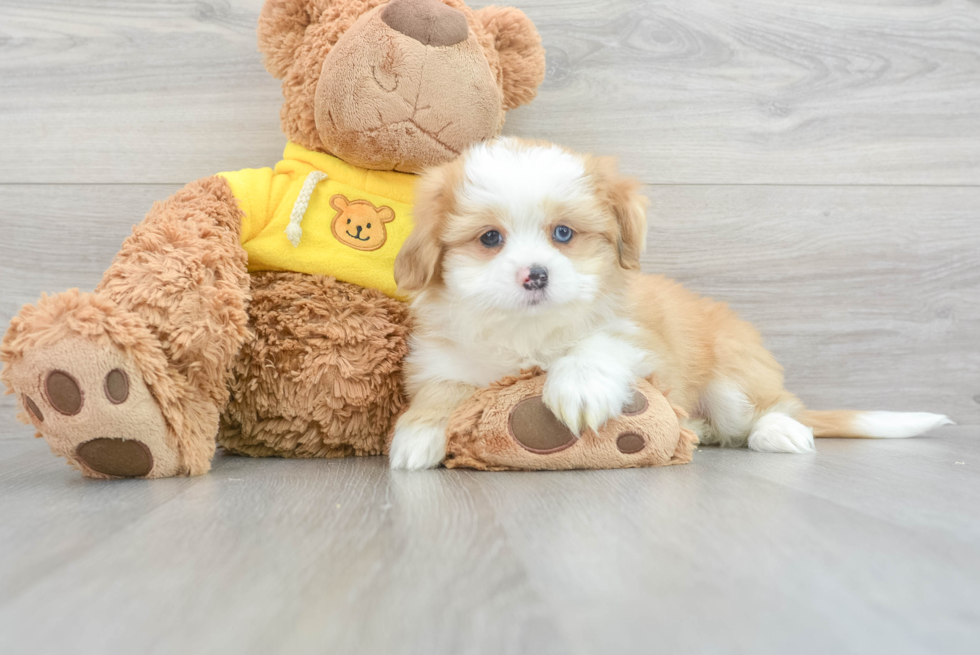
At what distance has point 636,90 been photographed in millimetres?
1911

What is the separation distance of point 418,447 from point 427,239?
38 centimetres

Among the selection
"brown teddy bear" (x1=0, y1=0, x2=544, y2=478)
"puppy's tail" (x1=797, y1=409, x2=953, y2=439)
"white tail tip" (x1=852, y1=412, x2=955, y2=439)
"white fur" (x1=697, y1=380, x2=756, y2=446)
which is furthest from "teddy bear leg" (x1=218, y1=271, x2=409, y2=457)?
"white tail tip" (x1=852, y1=412, x2=955, y2=439)

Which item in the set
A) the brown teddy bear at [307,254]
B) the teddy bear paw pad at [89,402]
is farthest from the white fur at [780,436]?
the teddy bear paw pad at [89,402]

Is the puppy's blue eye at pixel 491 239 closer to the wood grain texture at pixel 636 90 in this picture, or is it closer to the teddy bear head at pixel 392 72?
the teddy bear head at pixel 392 72

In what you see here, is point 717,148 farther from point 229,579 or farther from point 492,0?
point 229,579

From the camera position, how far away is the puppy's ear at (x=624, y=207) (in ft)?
4.33

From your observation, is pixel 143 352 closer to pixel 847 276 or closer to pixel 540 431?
pixel 540 431

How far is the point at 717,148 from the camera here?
193 centimetres

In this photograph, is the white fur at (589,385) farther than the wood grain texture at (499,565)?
Yes

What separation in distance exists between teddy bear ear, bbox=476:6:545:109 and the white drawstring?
0.49 m

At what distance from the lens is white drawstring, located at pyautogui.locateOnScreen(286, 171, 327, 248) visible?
143 centimetres

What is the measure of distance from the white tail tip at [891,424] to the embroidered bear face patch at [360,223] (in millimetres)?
1172

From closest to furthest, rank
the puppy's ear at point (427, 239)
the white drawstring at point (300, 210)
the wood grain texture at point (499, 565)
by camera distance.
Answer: the wood grain texture at point (499, 565) → the puppy's ear at point (427, 239) → the white drawstring at point (300, 210)

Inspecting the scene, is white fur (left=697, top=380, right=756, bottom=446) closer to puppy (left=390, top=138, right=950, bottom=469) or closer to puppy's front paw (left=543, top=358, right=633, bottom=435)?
puppy (left=390, top=138, right=950, bottom=469)
